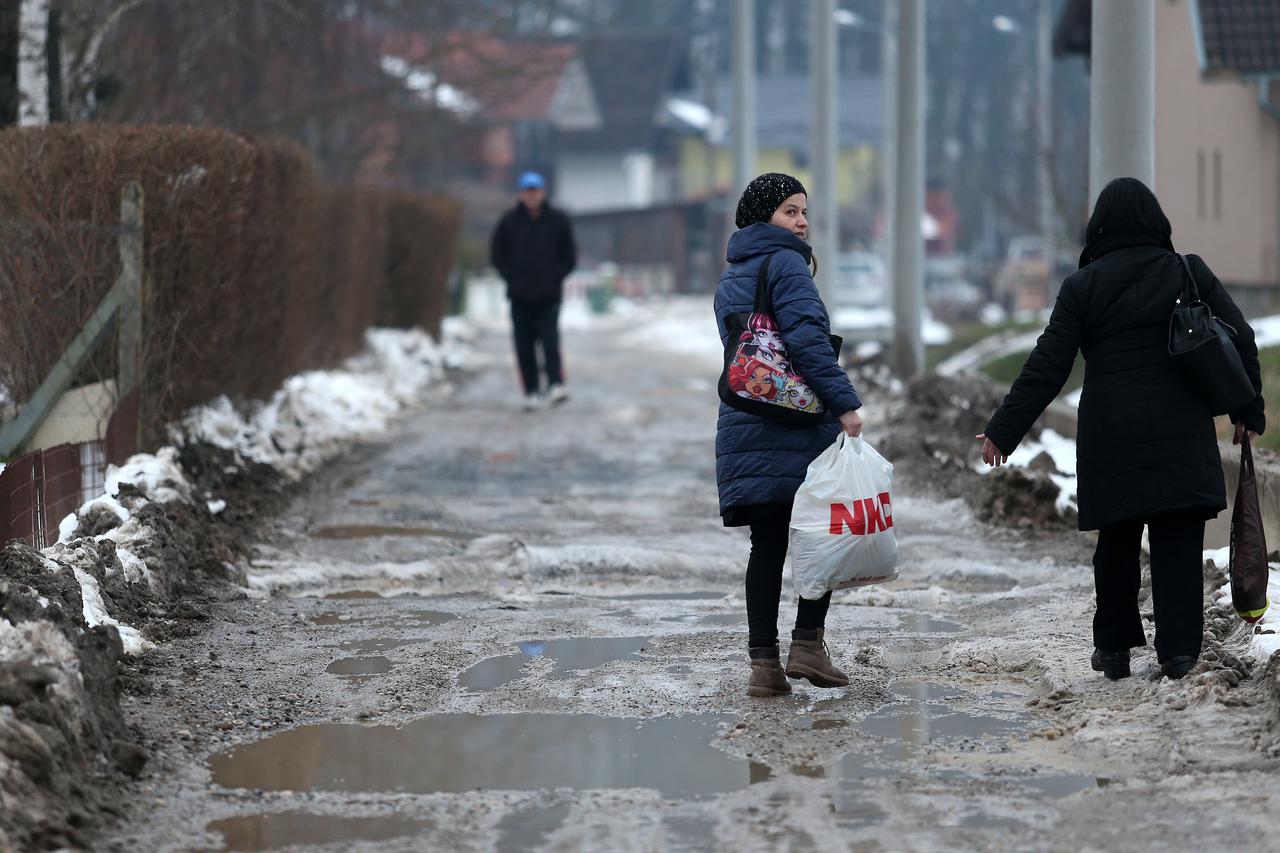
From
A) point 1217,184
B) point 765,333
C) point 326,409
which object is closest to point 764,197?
point 765,333

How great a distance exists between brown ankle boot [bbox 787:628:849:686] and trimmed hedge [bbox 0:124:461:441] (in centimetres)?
482

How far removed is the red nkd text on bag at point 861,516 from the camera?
634 centimetres

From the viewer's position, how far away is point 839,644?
24.1 ft

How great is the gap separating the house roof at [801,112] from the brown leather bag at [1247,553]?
3219 inches

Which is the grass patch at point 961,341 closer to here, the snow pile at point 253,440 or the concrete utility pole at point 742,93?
the concrete utility pole at point 742,93

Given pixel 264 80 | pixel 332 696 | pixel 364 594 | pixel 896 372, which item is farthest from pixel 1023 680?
pixel 264 80

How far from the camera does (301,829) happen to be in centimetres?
507

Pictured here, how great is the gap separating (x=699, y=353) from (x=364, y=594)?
63.1 ft

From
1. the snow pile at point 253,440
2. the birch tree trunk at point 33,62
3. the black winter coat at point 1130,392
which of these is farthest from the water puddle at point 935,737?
the birch tree trunk at point 33,62

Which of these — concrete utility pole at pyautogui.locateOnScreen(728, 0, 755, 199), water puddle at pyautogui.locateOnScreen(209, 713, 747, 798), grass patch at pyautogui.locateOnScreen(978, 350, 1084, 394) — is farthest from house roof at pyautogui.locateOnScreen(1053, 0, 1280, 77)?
water puddle at pyautogui.locateOnScreen(209, 713, 747, 798)

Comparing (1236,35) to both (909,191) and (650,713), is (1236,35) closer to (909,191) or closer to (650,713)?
(909,191)

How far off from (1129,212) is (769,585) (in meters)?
1.62

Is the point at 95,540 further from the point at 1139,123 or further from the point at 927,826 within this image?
the point at 1139,123

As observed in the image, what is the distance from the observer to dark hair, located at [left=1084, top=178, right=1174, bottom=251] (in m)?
6.32
